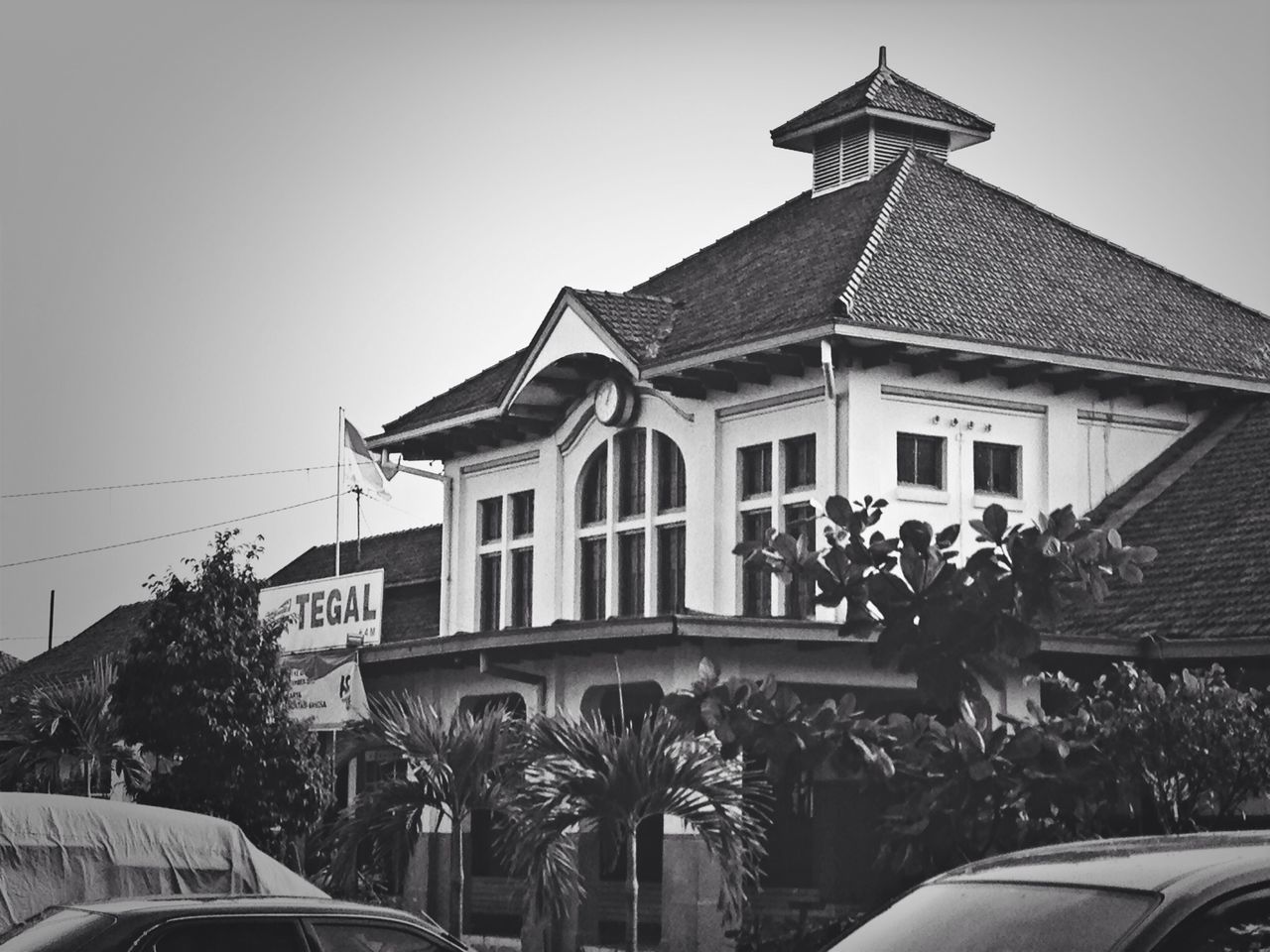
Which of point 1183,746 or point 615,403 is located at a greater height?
point 615,403

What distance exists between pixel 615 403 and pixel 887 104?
287 inches

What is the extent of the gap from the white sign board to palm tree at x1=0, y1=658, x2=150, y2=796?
278 centimetres

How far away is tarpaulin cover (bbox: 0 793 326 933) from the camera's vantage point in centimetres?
1568

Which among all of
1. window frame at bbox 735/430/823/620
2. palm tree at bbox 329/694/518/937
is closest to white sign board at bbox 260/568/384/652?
window frame at bbox 735/430/823/620

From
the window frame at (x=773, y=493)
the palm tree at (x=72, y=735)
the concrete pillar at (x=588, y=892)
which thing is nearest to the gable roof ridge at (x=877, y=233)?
the window frame at (x=773, y=493)

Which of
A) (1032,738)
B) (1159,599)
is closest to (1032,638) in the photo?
(1032,738)

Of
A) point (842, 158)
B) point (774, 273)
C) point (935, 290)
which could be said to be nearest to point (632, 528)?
point (774, 273)

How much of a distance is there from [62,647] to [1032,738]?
42470 mm

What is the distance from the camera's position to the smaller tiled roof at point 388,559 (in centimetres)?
3944

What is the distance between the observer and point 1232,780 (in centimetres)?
1531

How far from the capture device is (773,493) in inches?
1040

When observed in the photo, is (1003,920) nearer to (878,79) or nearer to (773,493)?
(773,493)

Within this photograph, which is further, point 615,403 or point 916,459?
point 615,403

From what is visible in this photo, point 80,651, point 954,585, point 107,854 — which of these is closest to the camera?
point 954,585
